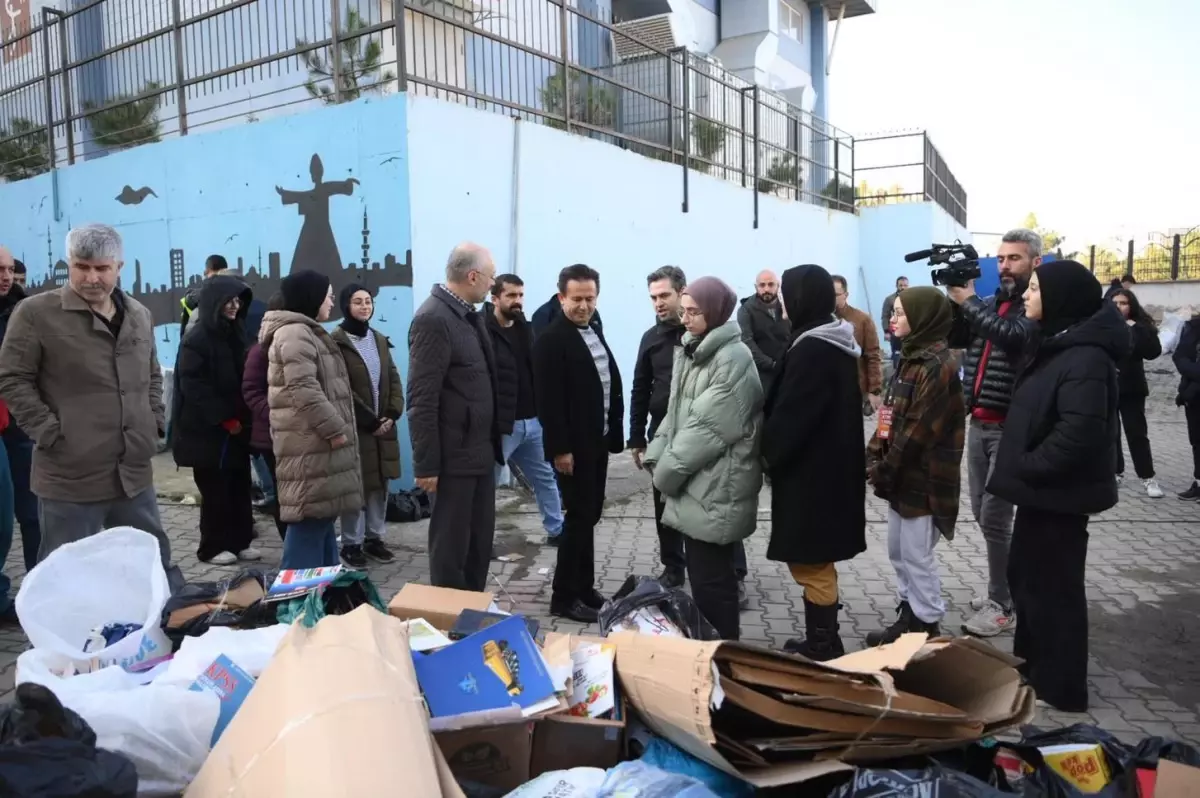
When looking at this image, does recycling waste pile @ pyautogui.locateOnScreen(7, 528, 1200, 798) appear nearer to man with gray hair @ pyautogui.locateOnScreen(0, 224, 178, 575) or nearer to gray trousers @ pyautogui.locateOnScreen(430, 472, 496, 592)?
man with gray hair @ pyautogui.locateOnScreen(0, 224, 178, 575)

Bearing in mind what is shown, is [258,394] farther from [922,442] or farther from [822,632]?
[922,442]

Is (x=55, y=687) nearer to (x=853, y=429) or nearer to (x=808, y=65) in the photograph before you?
(x=853, y=429)

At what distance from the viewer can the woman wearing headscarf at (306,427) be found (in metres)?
4.28

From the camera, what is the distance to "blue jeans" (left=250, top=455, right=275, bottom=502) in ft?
22.3

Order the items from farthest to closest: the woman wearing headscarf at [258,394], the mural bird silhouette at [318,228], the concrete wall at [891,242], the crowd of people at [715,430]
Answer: the concrete wall at [891,242] < the mural bird silhouette at [318,228] < the woman wearing headscarf at [258,394] < the crowd of people at [715,430]

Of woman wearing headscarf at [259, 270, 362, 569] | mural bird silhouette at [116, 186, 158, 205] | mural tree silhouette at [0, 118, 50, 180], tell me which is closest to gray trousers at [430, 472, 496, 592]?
woman wearing headscarf at [259, 270, 362, 569]

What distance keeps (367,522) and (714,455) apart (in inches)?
125

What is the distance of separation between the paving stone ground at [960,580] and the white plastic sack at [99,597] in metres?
1.07

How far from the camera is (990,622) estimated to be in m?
4.38

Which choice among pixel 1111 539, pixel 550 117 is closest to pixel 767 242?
pixel 550 117

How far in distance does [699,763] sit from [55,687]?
5.67ft

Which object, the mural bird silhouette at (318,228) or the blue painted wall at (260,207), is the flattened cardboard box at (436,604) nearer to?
the blue painted wall at (260,207)

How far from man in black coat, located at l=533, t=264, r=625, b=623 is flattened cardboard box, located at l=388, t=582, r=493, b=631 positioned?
1.27 meters

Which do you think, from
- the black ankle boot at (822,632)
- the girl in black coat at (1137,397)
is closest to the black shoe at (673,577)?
the black ankle boot at (822,632)
